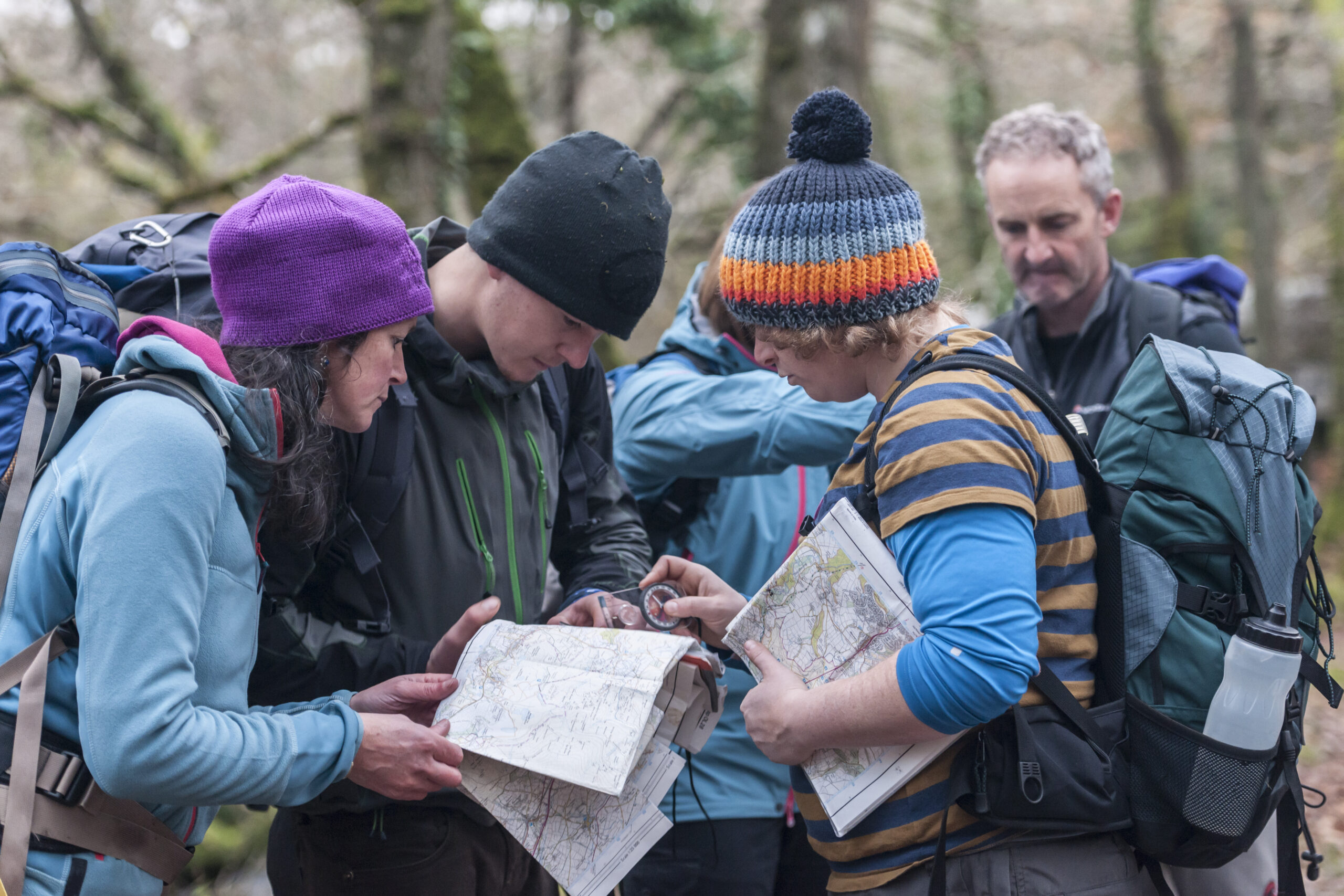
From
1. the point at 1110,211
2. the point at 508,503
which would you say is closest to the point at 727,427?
the point at 508,503

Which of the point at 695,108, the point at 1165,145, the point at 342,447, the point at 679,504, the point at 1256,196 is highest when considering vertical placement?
the point at 342,447

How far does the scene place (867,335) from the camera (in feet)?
5.95

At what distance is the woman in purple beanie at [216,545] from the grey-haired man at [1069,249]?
2412 mm

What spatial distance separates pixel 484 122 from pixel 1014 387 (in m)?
6.90

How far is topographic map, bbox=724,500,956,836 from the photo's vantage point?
1664 mm

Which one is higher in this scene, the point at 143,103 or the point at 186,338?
the point at 186,338

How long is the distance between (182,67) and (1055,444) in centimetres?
1267

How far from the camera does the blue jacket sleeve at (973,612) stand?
1.47 m

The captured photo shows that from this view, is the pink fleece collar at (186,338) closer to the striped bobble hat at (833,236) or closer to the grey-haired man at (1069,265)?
the striped bobble hat at (833,236)

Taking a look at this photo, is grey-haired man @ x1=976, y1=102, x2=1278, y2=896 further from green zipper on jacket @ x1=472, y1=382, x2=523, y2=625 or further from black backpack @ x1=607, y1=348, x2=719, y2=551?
green zipper on jacket @ x1=472, y1=382, x2=523, y2=625

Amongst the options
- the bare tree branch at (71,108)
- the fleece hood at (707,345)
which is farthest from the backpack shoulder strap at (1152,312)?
the bare tree branch at (71,108)

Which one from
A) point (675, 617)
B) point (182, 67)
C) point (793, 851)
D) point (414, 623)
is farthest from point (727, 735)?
point (182, 67)

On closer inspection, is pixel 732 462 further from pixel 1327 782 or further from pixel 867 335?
pixel 1327 782

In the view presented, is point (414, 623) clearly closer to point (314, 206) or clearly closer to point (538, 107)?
point (314, 206)
